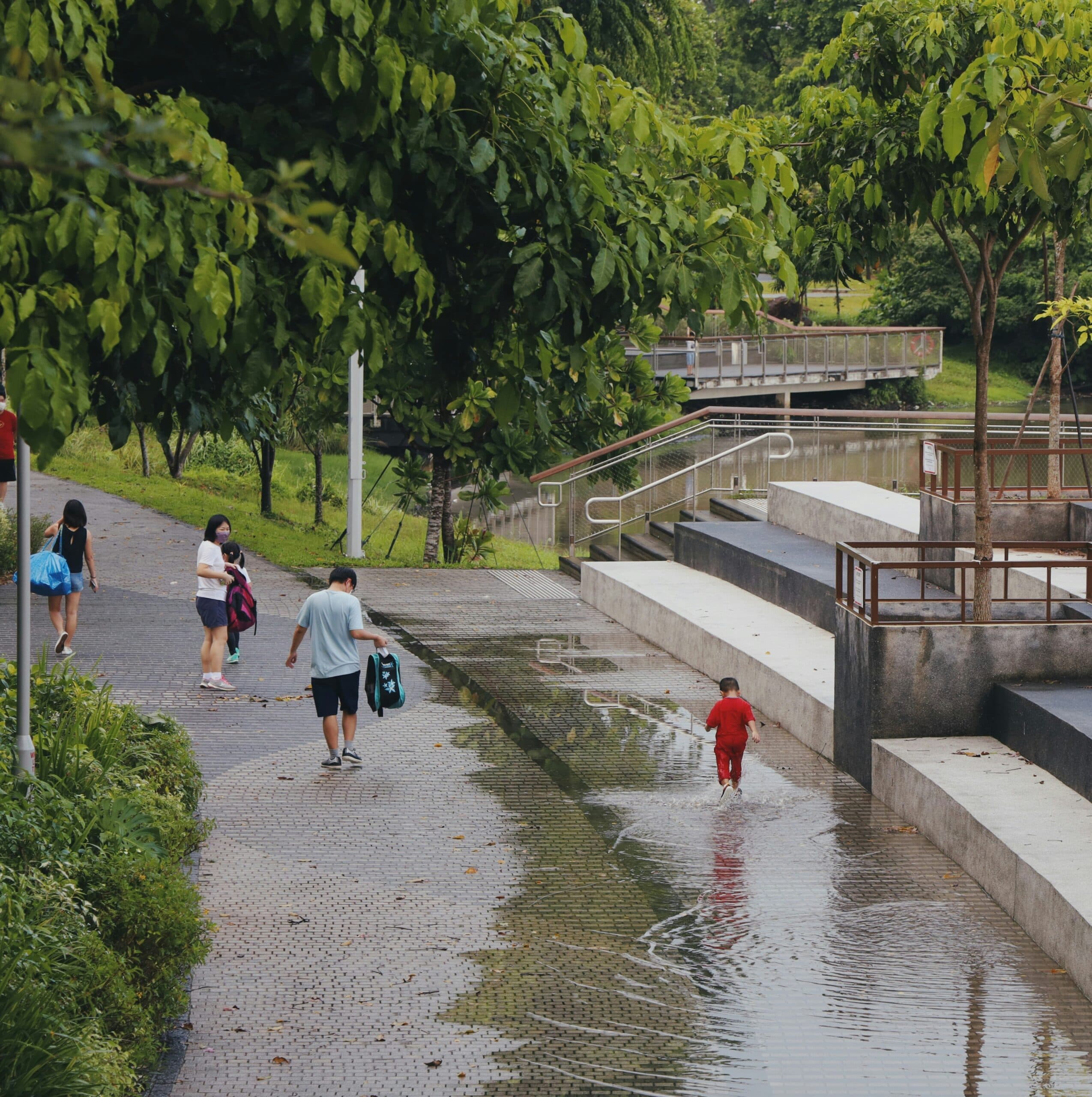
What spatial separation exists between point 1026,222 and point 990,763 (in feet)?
12.9

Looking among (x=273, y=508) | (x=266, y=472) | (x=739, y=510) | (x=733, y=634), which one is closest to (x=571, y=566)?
(x=739, y=510)

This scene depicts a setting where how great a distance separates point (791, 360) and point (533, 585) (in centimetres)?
2433

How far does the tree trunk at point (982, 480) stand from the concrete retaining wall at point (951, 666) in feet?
0.88

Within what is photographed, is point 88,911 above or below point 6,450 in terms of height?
below

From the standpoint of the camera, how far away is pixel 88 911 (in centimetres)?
647

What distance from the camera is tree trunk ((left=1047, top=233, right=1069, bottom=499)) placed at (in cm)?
1540

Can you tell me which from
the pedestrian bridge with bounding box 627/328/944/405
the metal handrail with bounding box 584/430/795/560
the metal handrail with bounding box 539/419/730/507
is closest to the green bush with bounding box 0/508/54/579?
the metal handrail with bounding box 539/419/730/507

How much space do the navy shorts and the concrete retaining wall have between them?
5709 mm

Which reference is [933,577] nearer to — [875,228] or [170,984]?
[875,228]

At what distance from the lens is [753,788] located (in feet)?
37.1

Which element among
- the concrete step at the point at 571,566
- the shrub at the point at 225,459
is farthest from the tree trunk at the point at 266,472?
the shrub at the point at 225,459

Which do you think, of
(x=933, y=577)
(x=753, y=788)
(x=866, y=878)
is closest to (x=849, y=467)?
(x=933, y=577)

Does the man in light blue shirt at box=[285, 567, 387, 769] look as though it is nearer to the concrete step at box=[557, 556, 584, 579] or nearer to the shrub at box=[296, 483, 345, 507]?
the concrete step at box=[557, 556, 584, 579]

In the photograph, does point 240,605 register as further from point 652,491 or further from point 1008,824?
point 652,491
